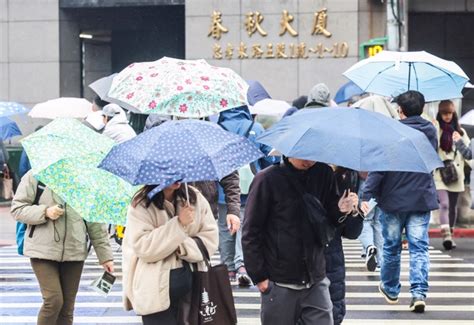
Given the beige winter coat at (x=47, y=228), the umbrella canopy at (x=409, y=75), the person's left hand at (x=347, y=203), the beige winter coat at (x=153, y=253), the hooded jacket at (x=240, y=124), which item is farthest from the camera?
the hooded jacket at (x=240, y=124)

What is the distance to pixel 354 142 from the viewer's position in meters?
5.36

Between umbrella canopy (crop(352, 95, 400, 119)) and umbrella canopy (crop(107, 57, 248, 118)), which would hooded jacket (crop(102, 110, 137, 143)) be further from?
umbrella canopy (crop(107, 57, 248, 118))

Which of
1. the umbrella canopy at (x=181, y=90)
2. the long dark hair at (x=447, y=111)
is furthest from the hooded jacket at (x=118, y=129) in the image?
the long dark hair at (x=447, y=111)

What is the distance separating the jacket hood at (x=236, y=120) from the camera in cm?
1041

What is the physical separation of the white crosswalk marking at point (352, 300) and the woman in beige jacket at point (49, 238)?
2.36 metres

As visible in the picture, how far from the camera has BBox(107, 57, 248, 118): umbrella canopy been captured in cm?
763

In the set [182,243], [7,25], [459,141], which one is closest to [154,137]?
[182,243]

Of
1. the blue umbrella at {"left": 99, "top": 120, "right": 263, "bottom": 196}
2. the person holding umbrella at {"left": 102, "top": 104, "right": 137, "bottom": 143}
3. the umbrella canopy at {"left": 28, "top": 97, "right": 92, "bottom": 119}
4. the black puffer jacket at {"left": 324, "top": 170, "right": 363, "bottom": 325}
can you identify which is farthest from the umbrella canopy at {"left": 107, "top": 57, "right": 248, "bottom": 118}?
the umbrella canopy at {"left": 28, "top": 97, "right": 92, "bottom": 119}

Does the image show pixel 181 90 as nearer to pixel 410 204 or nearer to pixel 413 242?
pixel 410 204

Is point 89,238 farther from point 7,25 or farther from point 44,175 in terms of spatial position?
point 7,25

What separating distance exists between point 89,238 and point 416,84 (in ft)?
15.9

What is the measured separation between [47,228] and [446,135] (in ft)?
26.3

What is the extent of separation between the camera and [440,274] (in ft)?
39.7

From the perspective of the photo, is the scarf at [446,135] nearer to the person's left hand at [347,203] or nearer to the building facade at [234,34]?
the person's left hand at [347,203]
